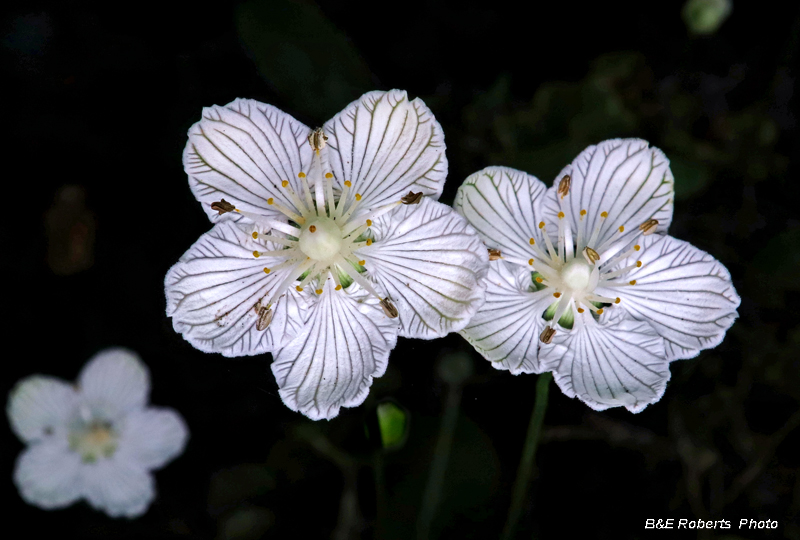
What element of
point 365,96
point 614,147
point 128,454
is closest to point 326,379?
point 365,96

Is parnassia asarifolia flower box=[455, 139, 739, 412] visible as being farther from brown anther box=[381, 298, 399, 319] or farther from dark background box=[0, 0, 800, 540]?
dark background box=[0, 0, 800, 540]

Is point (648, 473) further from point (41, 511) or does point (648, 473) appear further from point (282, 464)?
point (41, 511)

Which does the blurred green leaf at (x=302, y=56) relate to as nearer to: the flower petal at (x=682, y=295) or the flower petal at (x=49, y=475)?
the flower petal at (x=682, y=295)

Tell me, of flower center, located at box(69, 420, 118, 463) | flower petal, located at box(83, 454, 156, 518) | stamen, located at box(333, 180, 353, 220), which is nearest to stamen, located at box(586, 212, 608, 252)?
stamen, located at box(333, 180, 353, 220)

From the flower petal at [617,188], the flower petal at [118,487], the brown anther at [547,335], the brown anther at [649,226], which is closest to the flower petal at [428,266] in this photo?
the brown anther at [547,335]

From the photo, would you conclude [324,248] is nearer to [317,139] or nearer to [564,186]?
[317,139]

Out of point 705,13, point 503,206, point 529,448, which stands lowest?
point 529,448

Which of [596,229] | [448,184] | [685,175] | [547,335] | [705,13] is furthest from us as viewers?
[705,13]

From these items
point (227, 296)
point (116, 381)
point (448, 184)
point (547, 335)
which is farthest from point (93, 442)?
point (547, 335)
